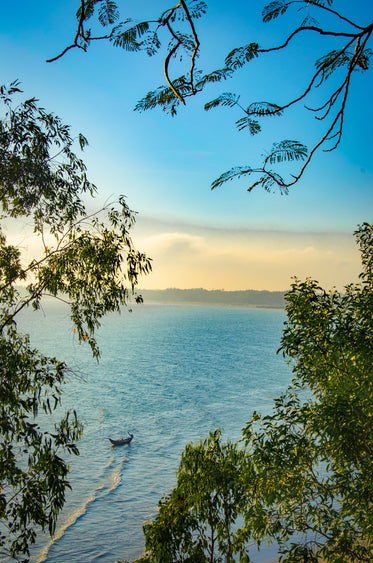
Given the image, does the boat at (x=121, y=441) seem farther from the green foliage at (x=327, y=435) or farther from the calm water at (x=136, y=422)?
the green foliage at (x=327, y=435)

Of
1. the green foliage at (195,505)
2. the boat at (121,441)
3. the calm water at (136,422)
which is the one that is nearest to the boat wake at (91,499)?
the calm water at (136,422)

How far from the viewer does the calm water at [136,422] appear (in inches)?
731

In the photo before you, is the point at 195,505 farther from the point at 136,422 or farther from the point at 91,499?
the point at 136,422

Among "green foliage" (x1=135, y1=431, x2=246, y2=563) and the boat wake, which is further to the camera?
the boat wake

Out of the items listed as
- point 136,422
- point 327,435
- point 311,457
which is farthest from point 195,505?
point 136,422

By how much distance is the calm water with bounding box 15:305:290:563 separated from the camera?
18578mm

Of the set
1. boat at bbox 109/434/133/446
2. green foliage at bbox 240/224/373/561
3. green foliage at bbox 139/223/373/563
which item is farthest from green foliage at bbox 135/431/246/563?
boat at bbox 109/434/133/446

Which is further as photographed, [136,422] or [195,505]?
[136,422]

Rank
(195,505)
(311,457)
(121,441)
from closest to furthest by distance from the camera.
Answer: (311,457) → (195,505) → (121,441)

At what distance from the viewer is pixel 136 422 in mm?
35625

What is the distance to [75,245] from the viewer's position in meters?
8.97

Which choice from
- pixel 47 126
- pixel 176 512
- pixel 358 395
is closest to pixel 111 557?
pixel 176 512

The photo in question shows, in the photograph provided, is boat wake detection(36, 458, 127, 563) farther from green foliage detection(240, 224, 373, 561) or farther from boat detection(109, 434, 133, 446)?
green foliage detection(240, 224, 373, 561)

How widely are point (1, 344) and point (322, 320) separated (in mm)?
5930
